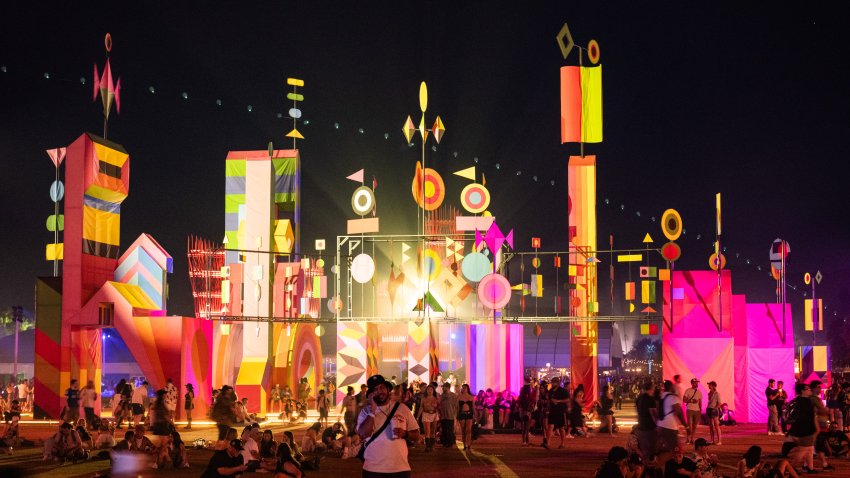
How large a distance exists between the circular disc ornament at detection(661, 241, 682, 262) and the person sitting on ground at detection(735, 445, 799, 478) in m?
19.4

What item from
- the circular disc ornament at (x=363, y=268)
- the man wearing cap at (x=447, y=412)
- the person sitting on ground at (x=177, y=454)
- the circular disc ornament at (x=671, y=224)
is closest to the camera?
the person sitting on ground at (x=177, y=454)

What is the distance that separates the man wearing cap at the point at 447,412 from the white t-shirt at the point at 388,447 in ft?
41.9

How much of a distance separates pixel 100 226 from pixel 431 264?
11.4 m

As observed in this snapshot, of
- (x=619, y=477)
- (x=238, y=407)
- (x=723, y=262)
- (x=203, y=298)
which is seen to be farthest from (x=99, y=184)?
(x=619, y=477)

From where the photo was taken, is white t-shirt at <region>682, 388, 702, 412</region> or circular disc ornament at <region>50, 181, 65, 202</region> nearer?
white t-shirt at <region>682, 388, 702, 412</region>

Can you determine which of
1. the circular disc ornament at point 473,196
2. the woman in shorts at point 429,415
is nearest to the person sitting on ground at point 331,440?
the woman in shorts at point 429,415

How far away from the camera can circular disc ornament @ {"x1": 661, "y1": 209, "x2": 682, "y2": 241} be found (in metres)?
34.3

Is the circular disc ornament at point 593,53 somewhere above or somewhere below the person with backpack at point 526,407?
above

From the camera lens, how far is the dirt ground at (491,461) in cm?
1697

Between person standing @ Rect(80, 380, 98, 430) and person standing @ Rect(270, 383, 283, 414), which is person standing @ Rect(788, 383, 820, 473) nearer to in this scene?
person standing @ Rect(80, 380, 98, 430)

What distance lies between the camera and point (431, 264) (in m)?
35.8

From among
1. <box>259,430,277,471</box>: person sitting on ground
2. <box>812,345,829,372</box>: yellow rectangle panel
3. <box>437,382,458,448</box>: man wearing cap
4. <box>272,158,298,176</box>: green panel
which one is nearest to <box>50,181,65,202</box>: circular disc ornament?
<box>272,158,298,176</box>: green panel

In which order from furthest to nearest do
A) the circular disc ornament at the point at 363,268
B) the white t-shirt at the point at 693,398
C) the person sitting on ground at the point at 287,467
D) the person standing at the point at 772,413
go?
the circular disc ornament at the point at 363,268 → the person standing at the point at 772,413 → the white t-shirt at the point at 693,398 → the person sitting on ground at the point at 287,467

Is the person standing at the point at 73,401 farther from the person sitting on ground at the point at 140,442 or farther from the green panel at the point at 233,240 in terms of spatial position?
the green panel at the point at 233,240
